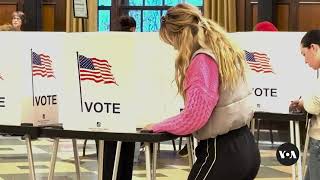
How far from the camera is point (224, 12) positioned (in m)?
11.3

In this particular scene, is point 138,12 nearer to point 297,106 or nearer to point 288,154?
point 297,106

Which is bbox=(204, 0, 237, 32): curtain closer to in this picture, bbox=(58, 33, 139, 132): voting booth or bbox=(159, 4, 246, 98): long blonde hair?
bbox=(58, 33, 139, 132): voting booth

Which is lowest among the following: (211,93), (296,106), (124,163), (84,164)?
(84,164)

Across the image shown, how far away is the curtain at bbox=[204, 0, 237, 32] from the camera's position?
1126 cm

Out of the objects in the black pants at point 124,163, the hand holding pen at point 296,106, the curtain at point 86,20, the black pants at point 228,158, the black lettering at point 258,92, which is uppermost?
the curtain at point 86,20

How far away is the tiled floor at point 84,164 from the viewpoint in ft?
23.2

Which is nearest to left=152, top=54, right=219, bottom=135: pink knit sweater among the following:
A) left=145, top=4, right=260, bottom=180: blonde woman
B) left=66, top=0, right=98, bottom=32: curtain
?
left=145, top=4, right=260, bottom=180: blonde woman

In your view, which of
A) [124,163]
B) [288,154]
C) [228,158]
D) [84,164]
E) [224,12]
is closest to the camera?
[228,158]

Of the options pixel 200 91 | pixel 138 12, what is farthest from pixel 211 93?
pixel 138 12

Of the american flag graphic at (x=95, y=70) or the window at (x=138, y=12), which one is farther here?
the window at (x=138, y=12)

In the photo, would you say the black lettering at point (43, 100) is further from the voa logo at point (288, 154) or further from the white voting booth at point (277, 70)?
the white voting booth at point (277, 70)

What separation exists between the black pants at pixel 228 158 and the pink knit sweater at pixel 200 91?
0.49ft

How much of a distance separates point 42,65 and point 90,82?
645mm

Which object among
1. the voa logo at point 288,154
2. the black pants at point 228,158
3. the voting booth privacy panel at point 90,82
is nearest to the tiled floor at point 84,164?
the voting booth privacy panel at point 90,82
